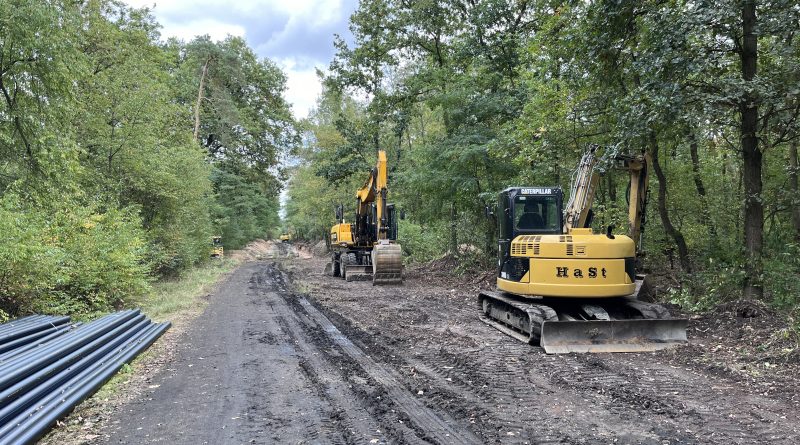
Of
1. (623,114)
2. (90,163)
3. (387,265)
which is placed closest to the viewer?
(623,114)

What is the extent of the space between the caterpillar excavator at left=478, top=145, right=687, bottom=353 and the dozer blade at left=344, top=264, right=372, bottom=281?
32.7 ft

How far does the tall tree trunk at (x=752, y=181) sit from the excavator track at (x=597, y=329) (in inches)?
70.1

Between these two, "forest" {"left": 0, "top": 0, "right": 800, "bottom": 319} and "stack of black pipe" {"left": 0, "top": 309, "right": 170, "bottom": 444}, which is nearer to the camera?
"stack of black pipe" {"left": 0, "top": 309, "right": 170, "bottom": 444}

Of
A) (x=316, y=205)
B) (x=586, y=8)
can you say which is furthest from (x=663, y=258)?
(x=316, y=205)

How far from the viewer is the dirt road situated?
14.0 feet

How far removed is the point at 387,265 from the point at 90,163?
9533 millimetres

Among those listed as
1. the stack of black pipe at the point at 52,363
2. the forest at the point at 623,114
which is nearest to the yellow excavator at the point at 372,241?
the forest at the point at 623,114

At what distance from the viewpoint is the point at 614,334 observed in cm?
712

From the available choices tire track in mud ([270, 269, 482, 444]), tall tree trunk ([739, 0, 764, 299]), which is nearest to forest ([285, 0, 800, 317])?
tall tree trunk ([739, 0, 764, 299])

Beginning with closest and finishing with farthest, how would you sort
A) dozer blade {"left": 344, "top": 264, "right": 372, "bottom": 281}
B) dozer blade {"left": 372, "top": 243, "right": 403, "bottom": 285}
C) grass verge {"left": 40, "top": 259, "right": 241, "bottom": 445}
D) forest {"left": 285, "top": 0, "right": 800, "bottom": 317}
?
grass verge {"left": 40, "top": 259, "right": 241, "bottom": 445} → forest {"left": 285, "top": 0, "right": 800, "bottom": 317} → dozer blade {"left": 372, "top": 243, "right": 403, "bottom": 285} → dozer blade {"left": 344, "top": 264, "right": 372, "bottom": 281}

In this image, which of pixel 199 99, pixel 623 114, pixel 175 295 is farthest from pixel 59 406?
pixel 199 99

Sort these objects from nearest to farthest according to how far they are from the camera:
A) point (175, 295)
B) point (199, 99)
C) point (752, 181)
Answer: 1. point (752, 181)
2. point (175, 295)
3. point (199, 99)

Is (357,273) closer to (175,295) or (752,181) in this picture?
(175,295)

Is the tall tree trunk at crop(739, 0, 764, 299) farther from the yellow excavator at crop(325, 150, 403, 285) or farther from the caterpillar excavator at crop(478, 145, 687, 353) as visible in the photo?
the yellow excavator at crop(325, 150, 403, 285)
